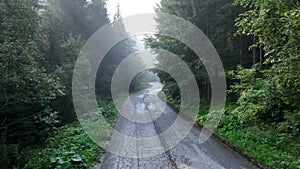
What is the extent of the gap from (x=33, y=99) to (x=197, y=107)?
9366 millimetres

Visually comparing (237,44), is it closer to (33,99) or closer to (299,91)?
(299,91)

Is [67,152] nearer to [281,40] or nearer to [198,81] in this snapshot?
[281,40]

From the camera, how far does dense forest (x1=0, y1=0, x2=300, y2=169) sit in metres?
5.88

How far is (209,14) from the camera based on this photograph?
1420cm

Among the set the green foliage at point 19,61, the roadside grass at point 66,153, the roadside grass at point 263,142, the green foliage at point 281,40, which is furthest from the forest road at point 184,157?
the green foliage at point 19,61

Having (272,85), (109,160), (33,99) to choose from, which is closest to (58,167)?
(109,160)

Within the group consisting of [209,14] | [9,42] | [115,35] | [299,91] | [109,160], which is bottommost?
[109,160]

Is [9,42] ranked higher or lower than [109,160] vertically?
higher

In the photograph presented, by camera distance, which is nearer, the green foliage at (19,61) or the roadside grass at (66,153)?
the roadside grass at (66,153)

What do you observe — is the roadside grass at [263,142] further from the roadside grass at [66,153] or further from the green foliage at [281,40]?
the roadside grass at [66,153]

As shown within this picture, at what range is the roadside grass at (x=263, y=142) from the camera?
578 cm

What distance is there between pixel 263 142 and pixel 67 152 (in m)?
5.98

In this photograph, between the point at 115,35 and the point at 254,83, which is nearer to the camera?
the point at 254,83

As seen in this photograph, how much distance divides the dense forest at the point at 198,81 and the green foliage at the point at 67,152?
1.1 inches
